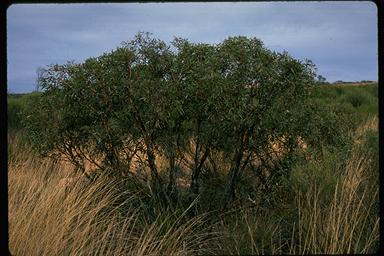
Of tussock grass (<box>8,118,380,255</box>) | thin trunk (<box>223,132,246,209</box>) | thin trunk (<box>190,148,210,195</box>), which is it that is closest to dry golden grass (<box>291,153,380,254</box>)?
tussock grass (<box>8,118,380,255</box>)

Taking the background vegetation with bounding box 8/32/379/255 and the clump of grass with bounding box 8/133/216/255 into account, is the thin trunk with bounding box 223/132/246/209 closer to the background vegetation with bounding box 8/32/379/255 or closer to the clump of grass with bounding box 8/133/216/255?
the background vegetation with bounding box 8/32/379/255

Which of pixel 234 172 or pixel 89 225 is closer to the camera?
pixel 89 225

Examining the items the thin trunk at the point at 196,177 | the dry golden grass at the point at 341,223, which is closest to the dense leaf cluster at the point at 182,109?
the thin trunk at the point at 196,177

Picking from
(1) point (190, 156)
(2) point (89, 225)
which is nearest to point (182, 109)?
(1) point (190, 156)

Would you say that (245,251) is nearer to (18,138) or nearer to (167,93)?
(167,93)

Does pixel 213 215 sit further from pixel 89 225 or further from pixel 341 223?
pixel 341 223

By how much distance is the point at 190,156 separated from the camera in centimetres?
513

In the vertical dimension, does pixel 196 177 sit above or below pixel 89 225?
above

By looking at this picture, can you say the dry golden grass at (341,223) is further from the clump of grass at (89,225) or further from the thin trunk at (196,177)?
the thin trunk at (196,177)

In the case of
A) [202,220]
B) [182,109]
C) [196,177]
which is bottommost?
[202,220]

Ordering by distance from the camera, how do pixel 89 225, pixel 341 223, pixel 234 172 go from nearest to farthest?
pixel 341 223 → pixel 89 225 → pixel 234 172

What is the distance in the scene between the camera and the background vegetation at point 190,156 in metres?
4.14

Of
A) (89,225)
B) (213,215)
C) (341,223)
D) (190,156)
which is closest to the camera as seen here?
(341,223)
